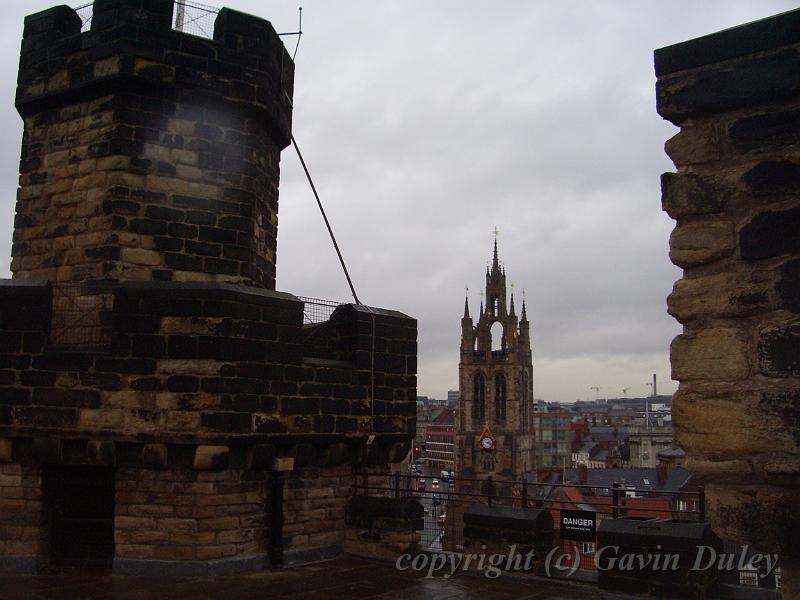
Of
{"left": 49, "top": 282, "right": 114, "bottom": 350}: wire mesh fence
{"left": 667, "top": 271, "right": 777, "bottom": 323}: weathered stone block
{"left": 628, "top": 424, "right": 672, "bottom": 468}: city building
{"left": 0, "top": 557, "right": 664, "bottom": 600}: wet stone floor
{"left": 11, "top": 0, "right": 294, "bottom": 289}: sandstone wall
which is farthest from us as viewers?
{"left": 628, "top": 424, "right": 672, "bottom": 468}: city building

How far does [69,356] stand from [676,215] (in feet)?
21.7

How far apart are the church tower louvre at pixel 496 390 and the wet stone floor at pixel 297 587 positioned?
3350 inches

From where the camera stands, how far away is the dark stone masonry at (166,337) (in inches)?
300

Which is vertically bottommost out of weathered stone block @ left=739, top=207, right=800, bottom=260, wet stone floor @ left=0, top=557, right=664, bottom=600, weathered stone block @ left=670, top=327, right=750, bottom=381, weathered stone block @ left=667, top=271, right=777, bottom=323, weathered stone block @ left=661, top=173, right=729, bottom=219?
wet stone floor @ left=0, top=557, right=664, bottom=600

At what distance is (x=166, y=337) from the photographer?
7.66m

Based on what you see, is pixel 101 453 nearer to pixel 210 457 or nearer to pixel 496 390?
pixel 210 457

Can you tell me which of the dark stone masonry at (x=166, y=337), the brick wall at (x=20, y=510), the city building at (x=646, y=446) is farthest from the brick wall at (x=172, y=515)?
the city building at (x=646, y=446)

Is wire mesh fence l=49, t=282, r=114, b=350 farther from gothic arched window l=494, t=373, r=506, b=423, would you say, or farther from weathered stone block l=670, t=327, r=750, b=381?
gothic arched window l=494, t=373, r=506, b=423

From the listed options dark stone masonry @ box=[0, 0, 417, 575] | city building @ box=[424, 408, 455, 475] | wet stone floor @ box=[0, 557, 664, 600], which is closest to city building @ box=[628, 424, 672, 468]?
city building @ box=[424, 408, 455, 475]

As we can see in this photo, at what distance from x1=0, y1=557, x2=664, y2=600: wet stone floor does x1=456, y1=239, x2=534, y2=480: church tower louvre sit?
3350 inches

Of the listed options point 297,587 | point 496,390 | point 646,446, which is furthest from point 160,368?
point 646,446

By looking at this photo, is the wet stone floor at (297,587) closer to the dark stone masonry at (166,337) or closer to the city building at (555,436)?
the dark stone masonry at (166,337)

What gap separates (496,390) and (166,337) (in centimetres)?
9122

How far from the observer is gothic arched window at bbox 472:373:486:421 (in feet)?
318
